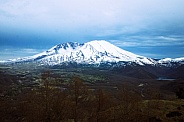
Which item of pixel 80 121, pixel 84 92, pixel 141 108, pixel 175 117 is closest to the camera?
pixel 84 92

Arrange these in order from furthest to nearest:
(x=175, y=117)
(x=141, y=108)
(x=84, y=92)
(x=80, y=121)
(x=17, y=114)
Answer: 1. (x=17, y=114)
2. (x=141, y=108)
3. (x=80, y=121)
4. (x=175, y=117)
5. (x=84, y=92)

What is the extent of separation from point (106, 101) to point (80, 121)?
410 inches

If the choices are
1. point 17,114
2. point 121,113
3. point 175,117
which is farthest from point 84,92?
point 17,114

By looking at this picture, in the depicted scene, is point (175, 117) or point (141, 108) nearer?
point (175, 117)

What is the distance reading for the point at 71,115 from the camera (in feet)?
219

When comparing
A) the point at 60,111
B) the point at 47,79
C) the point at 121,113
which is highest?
the point at 47,79

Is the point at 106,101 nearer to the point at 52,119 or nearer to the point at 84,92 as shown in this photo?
the point at 84,92

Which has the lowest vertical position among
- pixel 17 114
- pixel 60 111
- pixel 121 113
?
pixel 17 114

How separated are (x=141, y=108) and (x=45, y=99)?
33.8 metres

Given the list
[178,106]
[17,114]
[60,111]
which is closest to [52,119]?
[60,111]

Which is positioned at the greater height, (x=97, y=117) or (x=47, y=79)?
(x=47, y=79)

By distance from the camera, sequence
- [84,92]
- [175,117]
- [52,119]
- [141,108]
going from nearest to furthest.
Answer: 1. [52,119]
2. [84,92]
3. [175,117]
4. [141,108]

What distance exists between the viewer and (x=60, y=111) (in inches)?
2095

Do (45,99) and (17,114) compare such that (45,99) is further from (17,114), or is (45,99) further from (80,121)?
(17,114)
